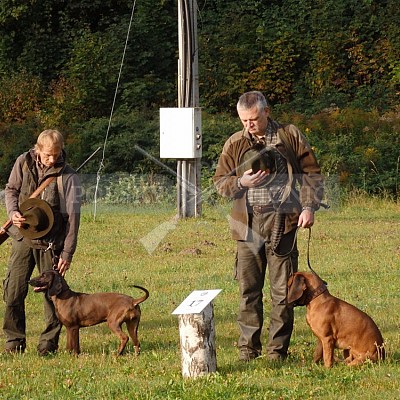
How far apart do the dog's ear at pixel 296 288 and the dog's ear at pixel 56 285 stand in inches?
77.7

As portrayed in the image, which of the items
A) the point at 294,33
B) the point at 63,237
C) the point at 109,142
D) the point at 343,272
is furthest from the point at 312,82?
the point at 63,237

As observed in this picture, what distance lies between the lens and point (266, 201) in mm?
8562

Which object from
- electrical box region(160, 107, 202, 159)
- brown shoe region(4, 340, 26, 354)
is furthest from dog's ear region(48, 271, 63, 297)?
electrical box region(160, 107, 202, 159)

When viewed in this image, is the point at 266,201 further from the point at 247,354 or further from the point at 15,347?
the point at 15,347

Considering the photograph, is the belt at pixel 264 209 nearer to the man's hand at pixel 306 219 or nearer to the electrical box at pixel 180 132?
the man's hand at pixel 306 219

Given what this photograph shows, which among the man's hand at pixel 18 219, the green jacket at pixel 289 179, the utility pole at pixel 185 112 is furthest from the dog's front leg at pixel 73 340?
the utility pole at pixel 185 112

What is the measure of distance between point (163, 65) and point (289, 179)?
874 inches

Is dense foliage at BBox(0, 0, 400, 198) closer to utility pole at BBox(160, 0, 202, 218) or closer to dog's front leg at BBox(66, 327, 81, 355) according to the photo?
utility pole at BBox(160, 0, 202, 218)

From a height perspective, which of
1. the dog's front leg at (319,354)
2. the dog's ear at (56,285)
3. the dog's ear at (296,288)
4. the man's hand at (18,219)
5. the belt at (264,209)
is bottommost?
the dog's front leg at (319,354)

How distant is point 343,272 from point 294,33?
16.9 meters

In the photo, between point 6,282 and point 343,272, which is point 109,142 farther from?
point 6,282

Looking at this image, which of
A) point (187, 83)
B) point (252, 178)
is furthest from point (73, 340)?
point (187, 83)

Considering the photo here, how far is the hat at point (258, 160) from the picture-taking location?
27.5 feet

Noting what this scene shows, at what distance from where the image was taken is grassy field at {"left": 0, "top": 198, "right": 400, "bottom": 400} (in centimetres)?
777
